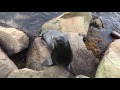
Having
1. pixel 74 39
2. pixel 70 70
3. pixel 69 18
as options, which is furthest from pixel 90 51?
pixel 69 18

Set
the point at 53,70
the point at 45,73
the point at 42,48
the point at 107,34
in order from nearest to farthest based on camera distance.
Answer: the point at 45,73
the point at 53,70
the point at 42,48
the point at 107,34

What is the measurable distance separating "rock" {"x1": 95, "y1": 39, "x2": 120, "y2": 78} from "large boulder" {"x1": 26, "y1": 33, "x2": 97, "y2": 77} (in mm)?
339

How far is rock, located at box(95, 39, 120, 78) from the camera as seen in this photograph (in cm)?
532

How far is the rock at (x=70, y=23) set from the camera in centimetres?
712

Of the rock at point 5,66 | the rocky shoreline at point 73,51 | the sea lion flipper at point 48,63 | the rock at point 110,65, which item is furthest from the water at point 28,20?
the rock at point 110,65

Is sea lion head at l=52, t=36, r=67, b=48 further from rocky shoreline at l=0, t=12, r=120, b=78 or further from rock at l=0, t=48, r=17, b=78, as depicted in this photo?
rock at l=0, t=48, r=17, b=78

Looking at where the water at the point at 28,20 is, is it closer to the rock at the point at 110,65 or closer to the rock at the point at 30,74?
the rock at the point at 110,65

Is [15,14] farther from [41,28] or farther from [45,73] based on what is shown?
[45,73]

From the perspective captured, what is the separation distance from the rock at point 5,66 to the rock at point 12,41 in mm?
376

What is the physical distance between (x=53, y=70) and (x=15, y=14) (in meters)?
2.94

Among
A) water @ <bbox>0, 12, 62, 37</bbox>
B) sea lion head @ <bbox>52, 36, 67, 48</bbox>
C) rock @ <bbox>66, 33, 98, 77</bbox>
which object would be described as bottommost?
rock @ <bbox>66, 33, 98, 77</bbox>

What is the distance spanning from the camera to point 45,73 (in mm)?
5066

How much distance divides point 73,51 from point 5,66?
4.81 ft

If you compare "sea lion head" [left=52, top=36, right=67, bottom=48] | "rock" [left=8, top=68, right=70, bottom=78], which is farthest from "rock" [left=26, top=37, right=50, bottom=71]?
"rock" [left=8, top=68, right=70, bottom=78]
